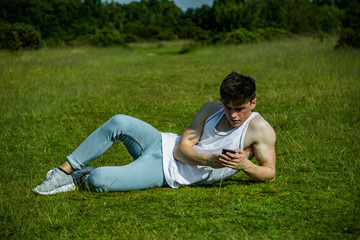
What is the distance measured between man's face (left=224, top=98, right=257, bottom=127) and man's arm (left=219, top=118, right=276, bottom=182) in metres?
0.12

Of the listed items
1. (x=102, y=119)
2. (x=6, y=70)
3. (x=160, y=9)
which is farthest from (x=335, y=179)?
(x=160, y=9)

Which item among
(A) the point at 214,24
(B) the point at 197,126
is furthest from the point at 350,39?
(A) the point at 214,24

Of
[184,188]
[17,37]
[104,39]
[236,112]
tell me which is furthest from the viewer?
[104,39]

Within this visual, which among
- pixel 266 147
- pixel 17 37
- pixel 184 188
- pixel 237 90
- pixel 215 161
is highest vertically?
pixel 17 37

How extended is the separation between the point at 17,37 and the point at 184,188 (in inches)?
668

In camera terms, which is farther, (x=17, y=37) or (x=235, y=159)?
(x=17, y=37)

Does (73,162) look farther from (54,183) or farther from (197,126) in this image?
(197,126)

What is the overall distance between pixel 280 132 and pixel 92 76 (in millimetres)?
9226

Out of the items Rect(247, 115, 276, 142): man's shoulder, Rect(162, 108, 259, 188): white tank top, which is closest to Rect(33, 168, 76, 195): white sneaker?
Rect(162, 108, 259, 188): white tank top

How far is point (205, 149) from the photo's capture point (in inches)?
144

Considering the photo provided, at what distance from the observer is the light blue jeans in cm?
365

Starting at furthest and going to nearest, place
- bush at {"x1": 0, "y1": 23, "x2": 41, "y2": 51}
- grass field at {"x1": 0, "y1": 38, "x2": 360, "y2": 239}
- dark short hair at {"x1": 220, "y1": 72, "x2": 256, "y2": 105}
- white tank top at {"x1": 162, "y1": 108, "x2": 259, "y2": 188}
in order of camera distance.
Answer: bush at {"x1": 0, "y1": 23, "x2": 41, "y2": 51}, white tank top at {"x1": 162, "y1": 108, "x2": 259, "y2": 188}, dark short hair at {"x1": 220, "y1": 72, "x2": 256, "y2": 105}, grass field at {"x1": 0, "y1": 38, "x2": 360, "y2": 239}

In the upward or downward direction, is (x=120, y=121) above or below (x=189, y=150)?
above

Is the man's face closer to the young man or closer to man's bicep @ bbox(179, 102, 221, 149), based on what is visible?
the young man
